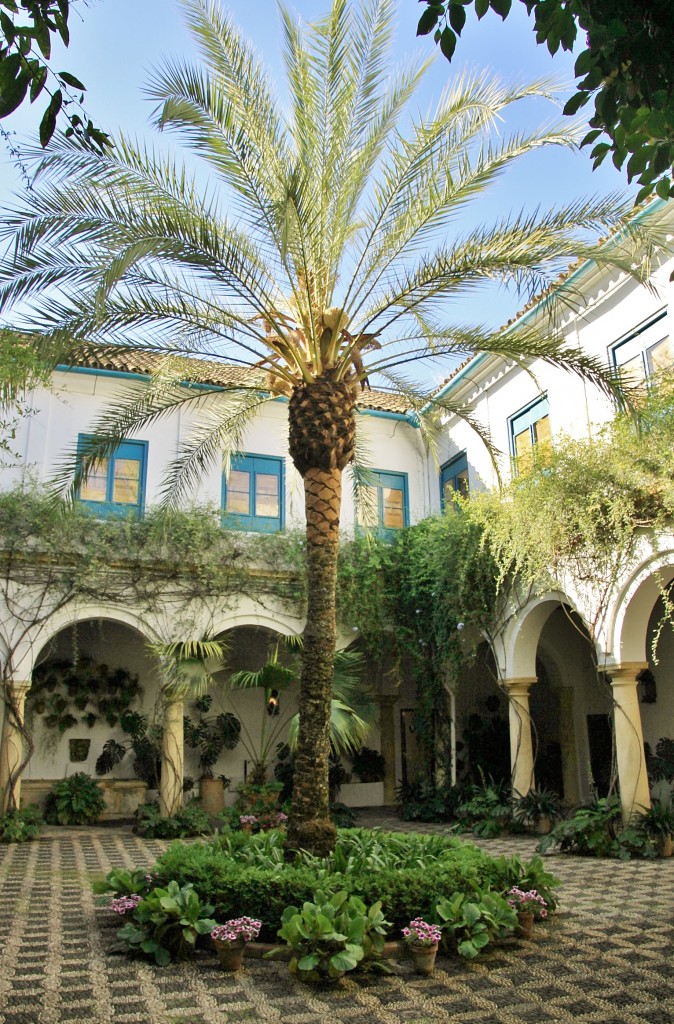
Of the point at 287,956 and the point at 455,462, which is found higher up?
the point at 455,462

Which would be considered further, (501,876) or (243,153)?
(243,153)

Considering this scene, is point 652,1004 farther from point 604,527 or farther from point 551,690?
point 551,690

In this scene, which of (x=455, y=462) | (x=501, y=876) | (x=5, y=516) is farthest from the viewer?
(x=455, y=462)

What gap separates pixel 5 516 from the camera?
480 inches

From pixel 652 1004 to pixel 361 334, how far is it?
5.58 metres

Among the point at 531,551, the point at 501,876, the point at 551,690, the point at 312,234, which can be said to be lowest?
the point at 501,876

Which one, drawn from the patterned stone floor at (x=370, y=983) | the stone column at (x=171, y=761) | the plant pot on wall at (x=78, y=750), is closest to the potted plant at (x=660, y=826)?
the patterned stone floor at (x=370, y=983)

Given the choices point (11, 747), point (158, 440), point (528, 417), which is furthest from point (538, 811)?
point (158, 440)

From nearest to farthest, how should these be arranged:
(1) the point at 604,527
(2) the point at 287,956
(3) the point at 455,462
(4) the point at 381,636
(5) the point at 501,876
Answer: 1. (2) the point at 287,956
2. (5) the point at 501,876
3. (1) the point at 604,527
4. (4) the point at 381,636
5. (3) the point at 455,462

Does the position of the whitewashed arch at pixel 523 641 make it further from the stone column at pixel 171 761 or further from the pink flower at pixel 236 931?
the pink flower at pixel 236 931

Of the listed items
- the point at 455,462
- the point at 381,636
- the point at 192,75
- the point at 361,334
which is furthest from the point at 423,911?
the point at 455,462

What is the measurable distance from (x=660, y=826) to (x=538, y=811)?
2.05 meters

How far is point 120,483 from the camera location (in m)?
14.3

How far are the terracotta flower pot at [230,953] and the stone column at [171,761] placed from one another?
7.14 metres
